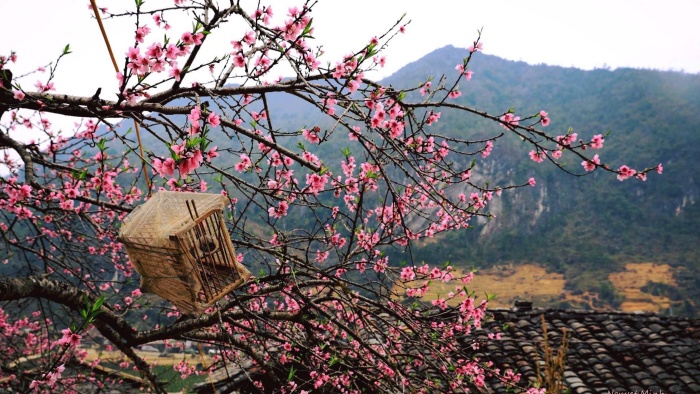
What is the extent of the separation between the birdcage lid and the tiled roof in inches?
174

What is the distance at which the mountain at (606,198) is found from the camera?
1502 inches

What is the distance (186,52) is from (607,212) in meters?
48.9

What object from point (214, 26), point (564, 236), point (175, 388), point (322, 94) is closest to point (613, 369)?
point (322, 94)

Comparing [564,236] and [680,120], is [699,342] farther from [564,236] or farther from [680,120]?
[680,120]

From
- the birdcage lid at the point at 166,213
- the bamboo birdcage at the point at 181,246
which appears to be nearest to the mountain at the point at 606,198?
the bamboo birdcage at the point at 181,246

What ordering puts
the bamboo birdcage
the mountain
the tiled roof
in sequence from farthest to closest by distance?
1. the mountain
2. the tiled roof
3. the bamboo birdcage

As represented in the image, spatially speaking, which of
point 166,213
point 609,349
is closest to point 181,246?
point 166,213

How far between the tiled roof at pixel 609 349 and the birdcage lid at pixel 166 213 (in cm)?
442

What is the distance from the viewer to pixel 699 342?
22.3 ft

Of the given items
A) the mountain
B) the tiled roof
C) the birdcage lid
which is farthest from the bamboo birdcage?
the mountain

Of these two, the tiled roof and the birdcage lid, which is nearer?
the birdcage lid

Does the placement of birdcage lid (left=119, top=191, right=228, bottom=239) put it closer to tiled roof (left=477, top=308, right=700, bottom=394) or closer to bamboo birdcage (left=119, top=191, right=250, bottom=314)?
bamboo birdcage (left=119, top=191, right=250, bottom=314)

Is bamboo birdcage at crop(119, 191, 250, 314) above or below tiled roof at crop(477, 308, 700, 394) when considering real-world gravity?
above

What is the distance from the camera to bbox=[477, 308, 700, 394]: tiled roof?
5.82m
